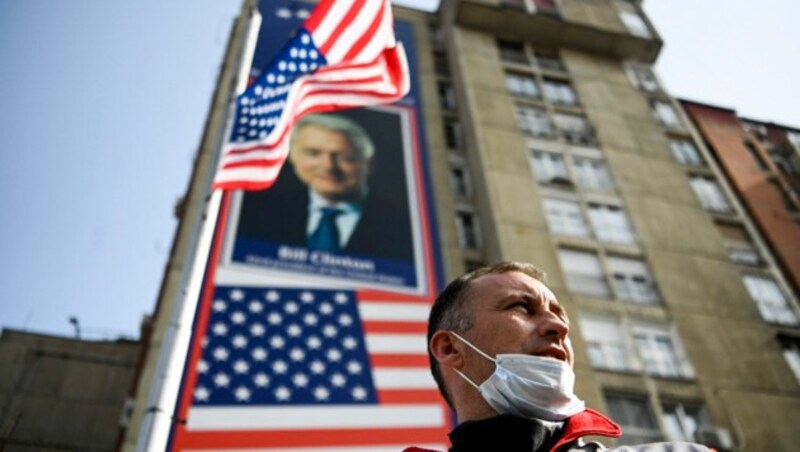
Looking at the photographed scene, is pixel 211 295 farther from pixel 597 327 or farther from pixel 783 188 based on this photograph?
pixel 783 188

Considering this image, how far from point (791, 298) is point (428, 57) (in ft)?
56.2

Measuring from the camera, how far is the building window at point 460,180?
2243 centimetres

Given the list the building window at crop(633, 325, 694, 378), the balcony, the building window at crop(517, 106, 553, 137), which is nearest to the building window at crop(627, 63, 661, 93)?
the balcony

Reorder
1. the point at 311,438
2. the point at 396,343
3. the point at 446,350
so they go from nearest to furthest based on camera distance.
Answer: the point at 446,350
the point at 311,438
the point at 396,343

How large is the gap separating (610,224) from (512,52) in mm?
11766

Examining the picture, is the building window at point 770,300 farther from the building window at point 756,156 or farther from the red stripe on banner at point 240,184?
the red stripe on banner at point 240,184

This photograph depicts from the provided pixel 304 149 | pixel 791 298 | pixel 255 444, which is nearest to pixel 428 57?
pixel 304 149

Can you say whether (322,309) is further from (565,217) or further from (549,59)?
(549,59)

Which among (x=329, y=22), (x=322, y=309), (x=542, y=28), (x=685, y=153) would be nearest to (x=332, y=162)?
(x=322, y=309)

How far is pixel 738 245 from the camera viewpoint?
2192 cm

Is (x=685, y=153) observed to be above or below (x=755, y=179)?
above

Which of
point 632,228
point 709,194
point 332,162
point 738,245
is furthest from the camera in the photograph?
point 709,194

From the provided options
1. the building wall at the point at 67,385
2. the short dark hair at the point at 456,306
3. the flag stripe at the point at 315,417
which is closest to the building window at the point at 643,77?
the flag stripe at the point at 315,417

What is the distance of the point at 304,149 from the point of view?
18375 millimetres
